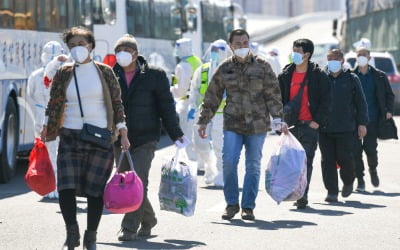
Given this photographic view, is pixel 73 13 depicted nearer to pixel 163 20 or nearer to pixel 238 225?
pixel 163 20

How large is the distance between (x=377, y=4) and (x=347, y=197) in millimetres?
39456

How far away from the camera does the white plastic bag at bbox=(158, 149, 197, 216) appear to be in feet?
36.2

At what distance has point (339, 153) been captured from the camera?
47.4 ft

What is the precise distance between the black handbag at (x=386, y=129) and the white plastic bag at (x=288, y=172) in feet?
12.9

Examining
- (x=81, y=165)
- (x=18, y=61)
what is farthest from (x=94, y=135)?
(x=18, y=61)

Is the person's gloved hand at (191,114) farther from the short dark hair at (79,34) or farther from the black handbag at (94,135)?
the black handbag at (94,135)

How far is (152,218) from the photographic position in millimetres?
10992

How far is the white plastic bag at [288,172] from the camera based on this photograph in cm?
1216

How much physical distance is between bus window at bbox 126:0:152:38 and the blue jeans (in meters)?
15.6

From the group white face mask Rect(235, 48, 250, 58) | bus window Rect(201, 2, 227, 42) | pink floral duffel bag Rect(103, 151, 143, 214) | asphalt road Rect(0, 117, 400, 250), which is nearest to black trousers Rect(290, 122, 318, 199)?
asphalt road Rect(0, 117, 400, 250)

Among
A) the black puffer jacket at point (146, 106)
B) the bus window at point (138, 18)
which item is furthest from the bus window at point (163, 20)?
the black puffer jacket at point (146, 106)

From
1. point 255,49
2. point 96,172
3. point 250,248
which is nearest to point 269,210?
point 250,248

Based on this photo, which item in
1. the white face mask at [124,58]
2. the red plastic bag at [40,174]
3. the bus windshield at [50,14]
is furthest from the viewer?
the bus windshield at [50,14]

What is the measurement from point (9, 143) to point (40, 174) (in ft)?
23.9
